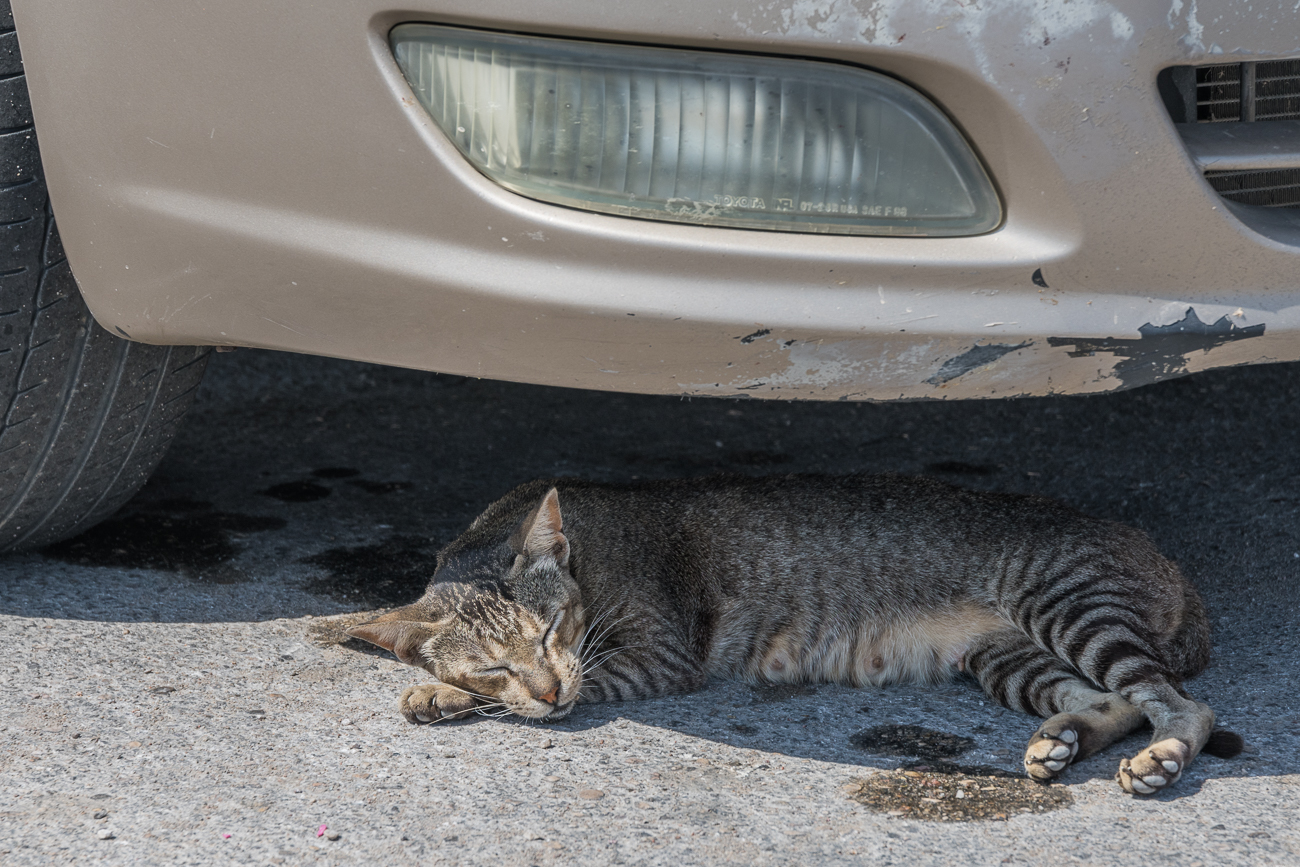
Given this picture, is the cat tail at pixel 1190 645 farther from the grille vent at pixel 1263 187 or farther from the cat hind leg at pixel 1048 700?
the grille vent at pixel 1263 187

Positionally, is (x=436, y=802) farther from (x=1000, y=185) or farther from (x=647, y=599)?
(x=1000, y=185)

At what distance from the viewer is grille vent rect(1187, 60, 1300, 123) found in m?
2.20

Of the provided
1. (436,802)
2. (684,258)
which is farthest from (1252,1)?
(436,802)

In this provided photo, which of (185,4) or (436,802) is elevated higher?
(185,4)

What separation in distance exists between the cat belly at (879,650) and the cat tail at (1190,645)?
0.40m

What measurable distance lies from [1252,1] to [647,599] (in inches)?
74.6

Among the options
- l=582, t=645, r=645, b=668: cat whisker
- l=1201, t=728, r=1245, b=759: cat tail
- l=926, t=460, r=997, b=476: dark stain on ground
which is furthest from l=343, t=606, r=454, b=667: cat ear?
l=926, t=460, r=997, b=476: dark stain on ground

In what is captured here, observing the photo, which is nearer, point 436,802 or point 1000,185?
point 1000,185

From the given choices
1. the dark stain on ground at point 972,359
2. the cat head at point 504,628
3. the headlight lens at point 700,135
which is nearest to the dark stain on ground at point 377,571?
the cat head at point 504,628

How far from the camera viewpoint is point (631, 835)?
2.13 meters

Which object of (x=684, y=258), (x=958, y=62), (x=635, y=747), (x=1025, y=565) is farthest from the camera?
(x=1025, y=565)

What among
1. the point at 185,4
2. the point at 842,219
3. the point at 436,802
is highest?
the point at 185,4

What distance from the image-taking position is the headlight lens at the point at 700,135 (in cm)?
200

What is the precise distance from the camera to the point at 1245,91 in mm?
2203
